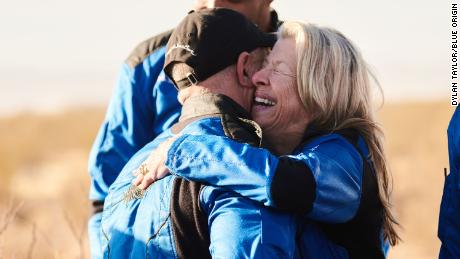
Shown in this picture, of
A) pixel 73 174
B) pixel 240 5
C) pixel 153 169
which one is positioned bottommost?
pixel 73 174

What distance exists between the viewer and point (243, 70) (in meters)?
4.23

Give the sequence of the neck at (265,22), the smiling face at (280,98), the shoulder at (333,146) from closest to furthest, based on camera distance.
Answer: the shoulder at (333,146)
the smiling face at (280,98)
the neck at (265,22)

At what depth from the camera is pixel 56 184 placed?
30.1 m

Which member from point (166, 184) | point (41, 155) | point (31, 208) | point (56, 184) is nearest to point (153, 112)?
point (166, 184)

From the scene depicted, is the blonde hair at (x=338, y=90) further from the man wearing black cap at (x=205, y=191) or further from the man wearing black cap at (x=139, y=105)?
the man wearing black cap at (x=139, y=105)

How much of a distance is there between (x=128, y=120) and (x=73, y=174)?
24532 mm

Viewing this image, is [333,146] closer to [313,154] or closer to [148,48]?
[313,154]

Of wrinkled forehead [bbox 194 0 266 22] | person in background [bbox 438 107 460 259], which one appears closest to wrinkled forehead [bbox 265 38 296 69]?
person in background [bbox 438 107 460 259]

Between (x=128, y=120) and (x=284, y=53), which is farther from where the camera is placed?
(x=128, y=120)

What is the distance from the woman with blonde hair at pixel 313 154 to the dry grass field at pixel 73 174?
151 cm

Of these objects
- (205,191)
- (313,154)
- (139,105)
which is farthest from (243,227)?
(139,105)

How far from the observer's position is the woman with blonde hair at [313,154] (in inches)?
148

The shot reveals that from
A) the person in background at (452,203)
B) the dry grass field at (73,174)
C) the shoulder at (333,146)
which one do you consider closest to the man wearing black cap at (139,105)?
the dry grass field at (73,174)

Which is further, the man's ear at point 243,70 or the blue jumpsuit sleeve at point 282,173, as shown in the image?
the man's ear at point 243,70
